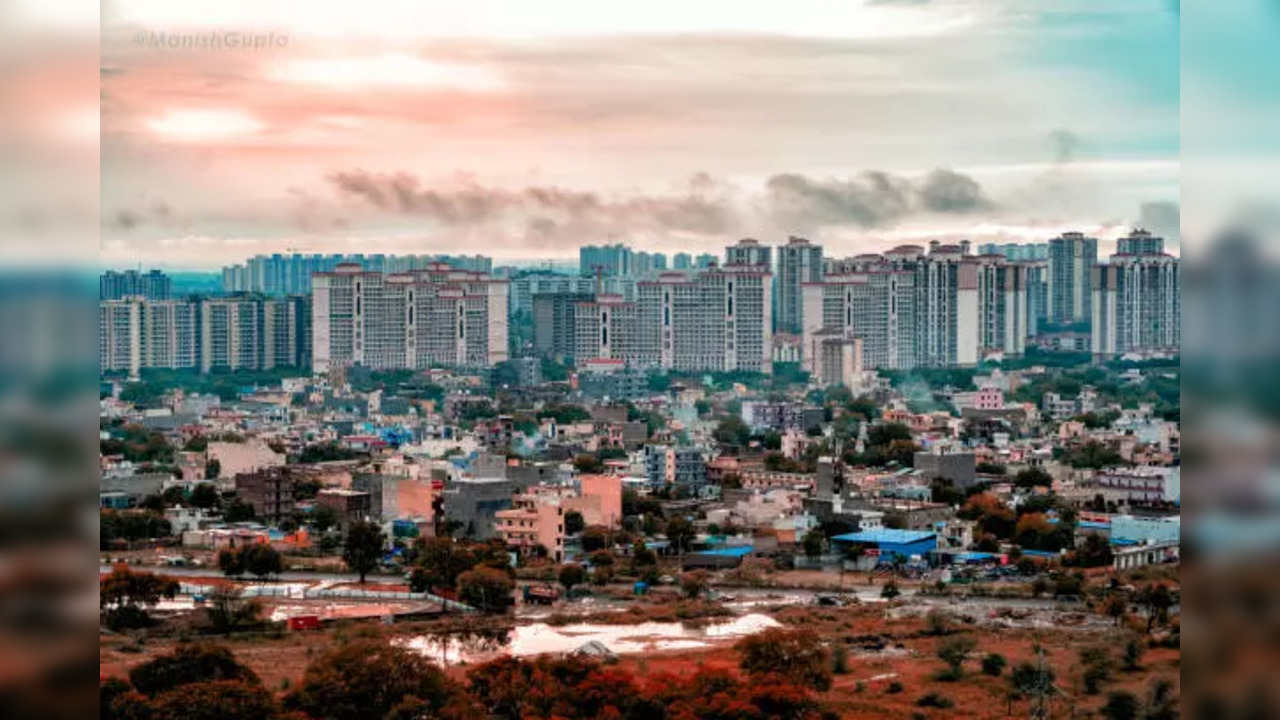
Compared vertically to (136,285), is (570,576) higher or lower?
lower

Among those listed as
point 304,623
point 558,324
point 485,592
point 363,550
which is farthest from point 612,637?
point 558,324

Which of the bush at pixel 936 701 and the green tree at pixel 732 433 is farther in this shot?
the green tree at pixel 732 433

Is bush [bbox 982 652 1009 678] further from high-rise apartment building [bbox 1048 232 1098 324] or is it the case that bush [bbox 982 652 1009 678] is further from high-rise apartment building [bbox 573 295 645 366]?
high-rise apartment building [bbox 573 295 645 366]

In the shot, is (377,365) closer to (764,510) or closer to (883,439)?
(883,439)

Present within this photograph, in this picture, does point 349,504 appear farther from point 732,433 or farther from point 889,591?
point 732,433

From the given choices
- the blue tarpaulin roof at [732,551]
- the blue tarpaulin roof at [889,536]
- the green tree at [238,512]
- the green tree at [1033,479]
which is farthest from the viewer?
the green tree at [1033,479]

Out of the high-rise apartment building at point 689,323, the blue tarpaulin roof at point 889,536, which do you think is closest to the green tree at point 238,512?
the blue tarpaulin roof at point 889,536

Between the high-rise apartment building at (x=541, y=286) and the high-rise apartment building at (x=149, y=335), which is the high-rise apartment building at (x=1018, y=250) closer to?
the high-rise apartment building at (x=541, y=286)
